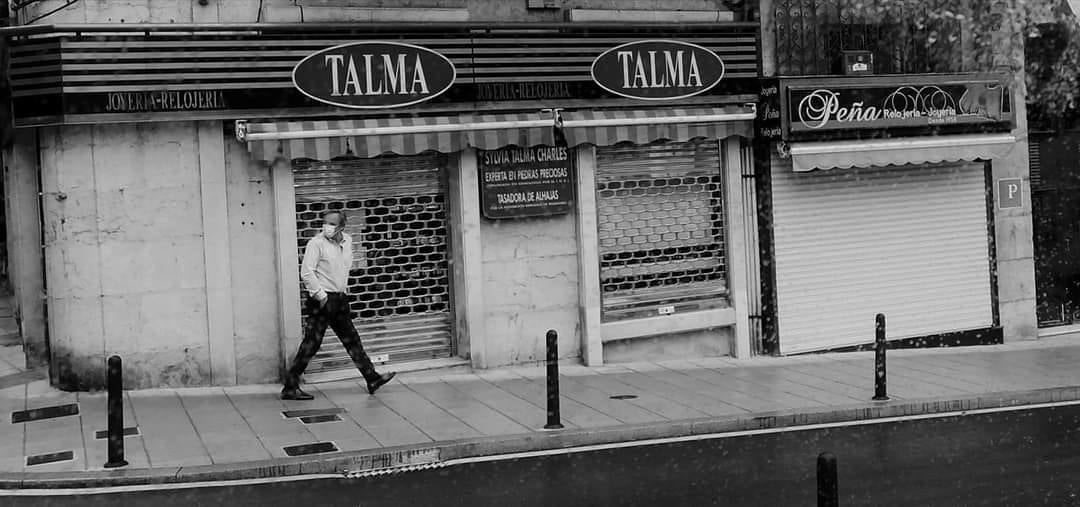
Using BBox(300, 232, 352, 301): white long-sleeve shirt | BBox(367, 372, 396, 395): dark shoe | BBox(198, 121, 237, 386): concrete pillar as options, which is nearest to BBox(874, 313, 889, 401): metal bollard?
BBox(367, 372, 396, 395): dark shoe

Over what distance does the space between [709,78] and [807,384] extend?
416 cm

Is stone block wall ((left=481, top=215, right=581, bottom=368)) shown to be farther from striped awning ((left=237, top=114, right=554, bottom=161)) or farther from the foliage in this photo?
the foliage

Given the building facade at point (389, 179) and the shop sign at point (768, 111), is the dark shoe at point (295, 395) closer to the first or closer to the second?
the building facade at point (389, 179)

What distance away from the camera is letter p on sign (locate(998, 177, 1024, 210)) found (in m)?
17.9

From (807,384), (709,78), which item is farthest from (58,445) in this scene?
(709,78)

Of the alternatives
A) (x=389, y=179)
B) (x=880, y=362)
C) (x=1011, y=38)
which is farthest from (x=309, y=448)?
(x=1011, y=38)

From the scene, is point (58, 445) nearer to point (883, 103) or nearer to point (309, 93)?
point (309, 93)

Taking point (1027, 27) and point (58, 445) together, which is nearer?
point (58, 445)

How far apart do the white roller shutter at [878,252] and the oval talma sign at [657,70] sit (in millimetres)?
1631

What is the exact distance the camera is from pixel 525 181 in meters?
14.9

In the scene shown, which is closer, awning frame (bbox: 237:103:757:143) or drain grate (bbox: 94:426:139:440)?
drain grate (bbox: 94:426:139:440)

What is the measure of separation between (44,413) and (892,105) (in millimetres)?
10973

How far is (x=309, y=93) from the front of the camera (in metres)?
13.7

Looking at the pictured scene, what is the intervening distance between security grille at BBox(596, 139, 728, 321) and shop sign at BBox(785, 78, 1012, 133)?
127 centimetres
